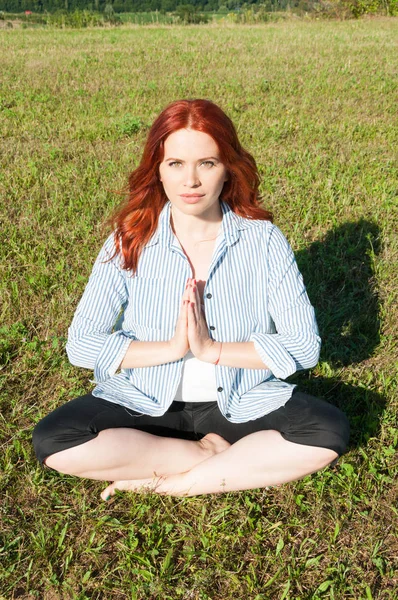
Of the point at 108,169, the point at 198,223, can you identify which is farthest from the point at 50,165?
the point at 198,223

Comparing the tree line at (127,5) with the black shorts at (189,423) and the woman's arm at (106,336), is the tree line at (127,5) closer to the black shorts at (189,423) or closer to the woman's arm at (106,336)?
the woman's arm at (106,336)

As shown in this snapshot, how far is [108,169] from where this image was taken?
7121mm

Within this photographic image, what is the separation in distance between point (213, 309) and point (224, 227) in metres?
0.45

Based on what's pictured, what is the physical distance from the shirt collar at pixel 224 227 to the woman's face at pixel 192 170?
0.22 m

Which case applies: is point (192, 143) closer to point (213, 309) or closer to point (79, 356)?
point (213, 309)

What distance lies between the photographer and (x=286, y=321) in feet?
9.97

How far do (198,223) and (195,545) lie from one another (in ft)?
5.44

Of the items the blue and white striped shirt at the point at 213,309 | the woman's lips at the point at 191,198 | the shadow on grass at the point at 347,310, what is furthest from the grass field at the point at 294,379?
the woman's lips at the point at 191,198

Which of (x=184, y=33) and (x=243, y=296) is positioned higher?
(x=184, y=33)

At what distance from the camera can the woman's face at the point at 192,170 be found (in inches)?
110

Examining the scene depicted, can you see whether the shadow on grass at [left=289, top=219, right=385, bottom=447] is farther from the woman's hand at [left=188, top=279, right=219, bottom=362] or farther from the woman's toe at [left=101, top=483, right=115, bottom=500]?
the woman's toe at [left=101, top=483, right=115, bottom=500]

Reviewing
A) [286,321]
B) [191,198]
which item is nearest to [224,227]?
[191,198]

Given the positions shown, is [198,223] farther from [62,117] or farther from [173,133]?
[62,117]

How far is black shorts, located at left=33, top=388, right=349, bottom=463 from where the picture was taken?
2.92m
